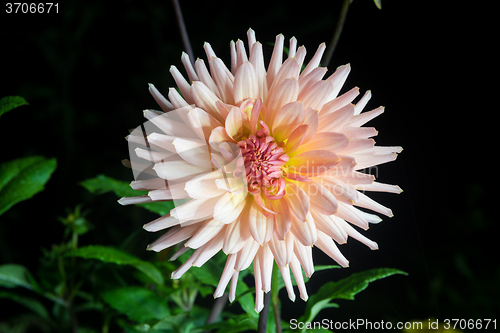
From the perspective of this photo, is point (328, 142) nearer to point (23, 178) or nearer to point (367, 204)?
point (367, 204)

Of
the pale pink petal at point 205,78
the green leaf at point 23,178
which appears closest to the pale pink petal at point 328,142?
the pale pink petal at point 205,78

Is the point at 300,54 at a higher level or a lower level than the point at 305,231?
higher

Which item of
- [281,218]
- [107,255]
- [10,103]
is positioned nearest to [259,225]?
[281,218]

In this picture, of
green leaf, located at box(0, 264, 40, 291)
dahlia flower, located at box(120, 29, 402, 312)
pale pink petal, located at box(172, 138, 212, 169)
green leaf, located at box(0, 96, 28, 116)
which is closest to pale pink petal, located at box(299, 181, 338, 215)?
dahlia flower, located at box(120, 29, 402, 312)

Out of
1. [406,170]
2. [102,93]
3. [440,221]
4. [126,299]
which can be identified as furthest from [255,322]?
[102,93]

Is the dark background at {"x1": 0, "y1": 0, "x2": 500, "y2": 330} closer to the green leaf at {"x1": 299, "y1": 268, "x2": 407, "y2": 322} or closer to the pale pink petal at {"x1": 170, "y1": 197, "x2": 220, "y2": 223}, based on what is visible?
the green leaf at {"x1": 299, "y1": 268, "x2": 407, "y2": 322}

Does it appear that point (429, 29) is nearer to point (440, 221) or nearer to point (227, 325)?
point (440, 221)
